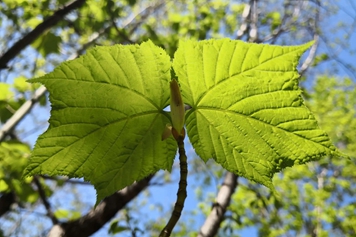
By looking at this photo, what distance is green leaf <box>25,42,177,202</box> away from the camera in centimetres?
38

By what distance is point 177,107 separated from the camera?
1.02 feet

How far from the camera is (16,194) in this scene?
59.2 inches

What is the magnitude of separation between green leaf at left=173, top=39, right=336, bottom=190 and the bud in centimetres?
8

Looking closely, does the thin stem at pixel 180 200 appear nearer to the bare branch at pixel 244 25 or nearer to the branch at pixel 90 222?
the branch at pixel 90 222

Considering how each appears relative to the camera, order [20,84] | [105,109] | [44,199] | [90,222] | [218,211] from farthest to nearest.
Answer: [20,84], [218,211], [44,199], [90,222], [105,109]

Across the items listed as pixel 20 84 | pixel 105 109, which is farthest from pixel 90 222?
pixel 20 84

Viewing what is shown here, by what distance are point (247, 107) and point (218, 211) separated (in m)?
1.38

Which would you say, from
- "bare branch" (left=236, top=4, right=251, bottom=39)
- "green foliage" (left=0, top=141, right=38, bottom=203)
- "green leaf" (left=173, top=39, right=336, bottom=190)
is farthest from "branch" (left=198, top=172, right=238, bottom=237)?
"bare branch" (left=236, top=4, right=251, bottom=39)

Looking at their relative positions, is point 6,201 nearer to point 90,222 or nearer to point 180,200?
point 90,222

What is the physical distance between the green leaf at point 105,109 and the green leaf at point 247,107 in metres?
0.04

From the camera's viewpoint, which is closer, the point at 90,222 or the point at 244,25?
the point at 90,222

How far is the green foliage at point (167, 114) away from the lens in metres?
0.38

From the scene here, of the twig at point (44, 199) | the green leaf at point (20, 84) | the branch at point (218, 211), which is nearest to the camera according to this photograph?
the twig at point (44, 199)

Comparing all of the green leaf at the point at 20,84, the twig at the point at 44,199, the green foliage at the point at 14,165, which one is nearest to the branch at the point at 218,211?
the twig at the point at 44,199
